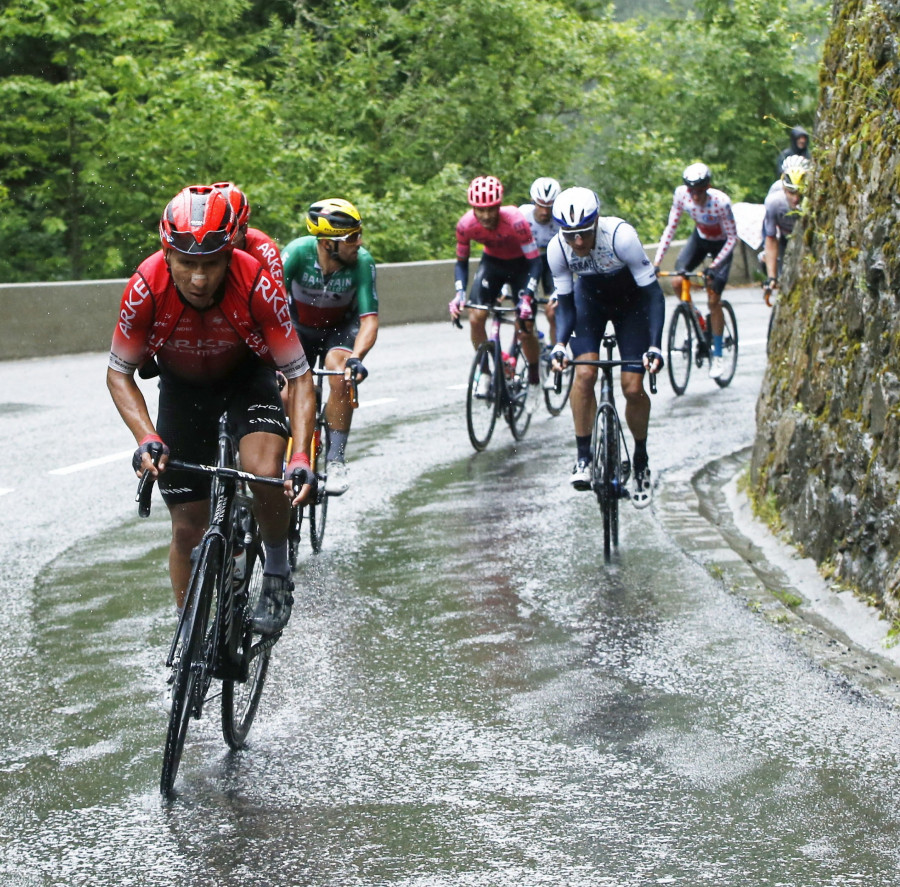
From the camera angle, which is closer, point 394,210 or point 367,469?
point 367,469

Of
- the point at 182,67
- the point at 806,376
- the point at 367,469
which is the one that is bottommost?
the point at 367,469

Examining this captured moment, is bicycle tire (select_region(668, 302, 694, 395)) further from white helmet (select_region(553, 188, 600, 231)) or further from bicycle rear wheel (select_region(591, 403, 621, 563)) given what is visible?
white helmet (select_region(553, 188, 600, 231))

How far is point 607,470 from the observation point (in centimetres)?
895

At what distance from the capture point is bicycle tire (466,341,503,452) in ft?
40.0

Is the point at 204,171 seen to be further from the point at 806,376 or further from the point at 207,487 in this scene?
the point at 207,487

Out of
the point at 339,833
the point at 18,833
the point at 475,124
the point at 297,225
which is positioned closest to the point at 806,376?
the point at 339,833

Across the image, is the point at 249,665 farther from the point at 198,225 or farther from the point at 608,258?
the point at 608,258

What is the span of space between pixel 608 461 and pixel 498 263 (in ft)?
14.8

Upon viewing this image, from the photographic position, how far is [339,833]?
4773 mm

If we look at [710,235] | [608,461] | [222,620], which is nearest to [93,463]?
[608,461]

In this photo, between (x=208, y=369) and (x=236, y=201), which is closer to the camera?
(x=236, y=201)

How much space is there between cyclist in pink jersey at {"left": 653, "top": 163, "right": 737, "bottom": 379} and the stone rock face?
206 inches

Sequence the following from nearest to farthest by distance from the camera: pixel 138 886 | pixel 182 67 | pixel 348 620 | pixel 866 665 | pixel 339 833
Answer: pixel 138 886 → pixel 339 833 → pixel 866 665 → pixel 348 620 → pixel 182 67

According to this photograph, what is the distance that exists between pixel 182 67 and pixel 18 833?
21403mm
